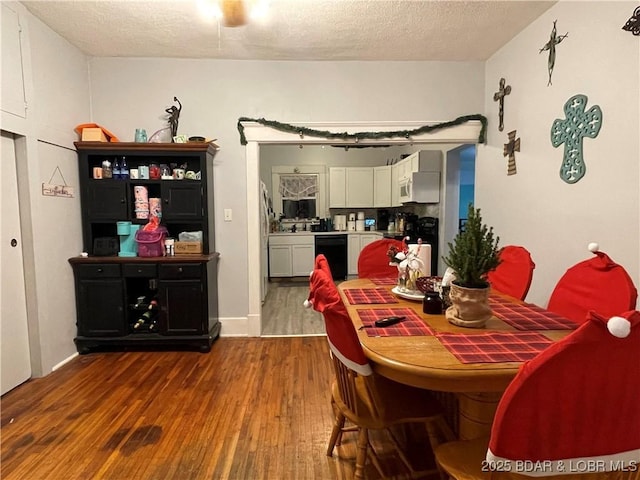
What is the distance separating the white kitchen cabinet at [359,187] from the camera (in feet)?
21.5

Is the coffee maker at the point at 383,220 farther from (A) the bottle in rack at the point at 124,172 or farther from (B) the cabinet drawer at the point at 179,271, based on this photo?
(A) the bottle in rack at the point at 124,172

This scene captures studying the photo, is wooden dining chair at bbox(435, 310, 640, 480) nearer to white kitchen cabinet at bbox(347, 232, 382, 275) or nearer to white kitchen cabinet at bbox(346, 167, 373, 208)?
white kitchen cabinet at bbox(347, 232, 382, 275)

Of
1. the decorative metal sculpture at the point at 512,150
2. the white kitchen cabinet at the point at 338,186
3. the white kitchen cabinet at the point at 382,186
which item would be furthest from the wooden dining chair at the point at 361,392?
the white kitchen cabinet at the point at 338,186

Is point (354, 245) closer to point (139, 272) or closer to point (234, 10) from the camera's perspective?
point (139, 272)

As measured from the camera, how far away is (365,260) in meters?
2.71

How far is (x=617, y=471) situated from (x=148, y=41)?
12.5 ft

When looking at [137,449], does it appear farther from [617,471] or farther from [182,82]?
[182,82]

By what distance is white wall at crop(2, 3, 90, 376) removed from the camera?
2529 mm

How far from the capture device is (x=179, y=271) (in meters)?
3.04

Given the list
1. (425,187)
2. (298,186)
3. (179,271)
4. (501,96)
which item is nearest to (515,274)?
(501,96)

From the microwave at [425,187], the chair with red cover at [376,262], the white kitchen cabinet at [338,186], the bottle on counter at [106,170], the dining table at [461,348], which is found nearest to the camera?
the dining table at [461,348]

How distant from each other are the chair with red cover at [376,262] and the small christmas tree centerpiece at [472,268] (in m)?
1.22

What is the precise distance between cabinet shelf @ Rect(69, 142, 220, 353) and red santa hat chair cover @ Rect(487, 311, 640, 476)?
2.65m

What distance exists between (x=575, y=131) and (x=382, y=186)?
13.9 ft
